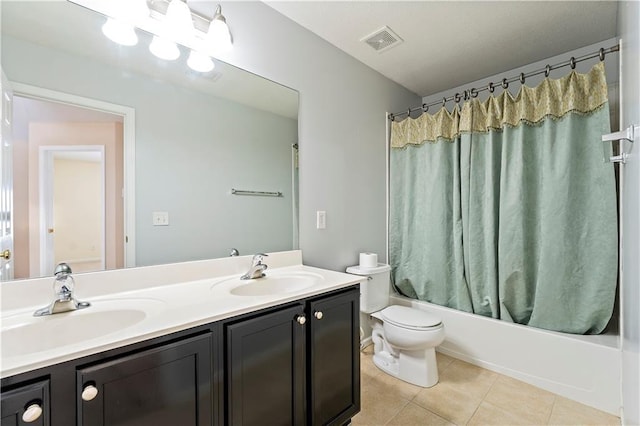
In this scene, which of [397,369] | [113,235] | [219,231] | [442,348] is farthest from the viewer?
[442,348]

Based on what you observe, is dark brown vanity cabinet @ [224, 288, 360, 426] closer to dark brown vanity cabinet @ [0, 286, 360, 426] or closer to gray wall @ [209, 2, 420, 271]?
dark brown vanity cabinet @ [0, 286, 360, 426]

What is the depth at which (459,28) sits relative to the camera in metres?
1.86

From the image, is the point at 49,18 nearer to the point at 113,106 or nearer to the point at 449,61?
the point at 113,106

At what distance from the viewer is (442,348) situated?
7.22 ft

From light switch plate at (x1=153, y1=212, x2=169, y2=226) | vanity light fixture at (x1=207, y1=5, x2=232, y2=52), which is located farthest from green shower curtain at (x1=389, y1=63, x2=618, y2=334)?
light switch plate at (x1=153, y1=212, x2=169, y2=226)

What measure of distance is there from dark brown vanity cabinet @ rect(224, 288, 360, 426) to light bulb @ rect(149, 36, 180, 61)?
1261mm

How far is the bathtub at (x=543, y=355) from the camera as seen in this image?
1547 millimetres

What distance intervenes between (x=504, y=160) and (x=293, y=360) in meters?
1.91

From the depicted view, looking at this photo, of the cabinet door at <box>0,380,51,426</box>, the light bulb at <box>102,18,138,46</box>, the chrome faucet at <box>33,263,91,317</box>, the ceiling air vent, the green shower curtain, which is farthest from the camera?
the ceiling air vent

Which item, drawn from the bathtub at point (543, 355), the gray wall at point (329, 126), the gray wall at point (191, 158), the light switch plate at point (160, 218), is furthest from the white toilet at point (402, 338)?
the light switch plate at point (160, 218)

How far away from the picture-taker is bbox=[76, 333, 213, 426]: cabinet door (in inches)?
27.3

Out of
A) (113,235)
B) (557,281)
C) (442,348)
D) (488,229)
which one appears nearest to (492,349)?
(442,348)

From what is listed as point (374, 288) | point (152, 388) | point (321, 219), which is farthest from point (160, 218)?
point (374, 288)

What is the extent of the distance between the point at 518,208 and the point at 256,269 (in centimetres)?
177
